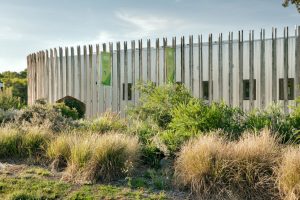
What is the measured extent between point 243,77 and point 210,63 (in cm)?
107

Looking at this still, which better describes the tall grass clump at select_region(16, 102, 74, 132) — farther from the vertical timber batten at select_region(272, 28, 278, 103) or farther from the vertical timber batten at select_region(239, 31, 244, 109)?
the vertical timber batten at select_region(272, 28, 278, 103)

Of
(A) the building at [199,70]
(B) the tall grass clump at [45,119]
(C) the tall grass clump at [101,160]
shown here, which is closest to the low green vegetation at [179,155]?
(C) the tall grass clump at [101,160]

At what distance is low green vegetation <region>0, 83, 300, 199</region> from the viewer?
493cm

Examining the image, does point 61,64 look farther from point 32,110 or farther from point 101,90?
point 32,110

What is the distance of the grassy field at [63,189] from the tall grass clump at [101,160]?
0.19m

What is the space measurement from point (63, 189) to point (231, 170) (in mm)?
2006

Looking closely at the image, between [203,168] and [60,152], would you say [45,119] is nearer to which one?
[60,152]

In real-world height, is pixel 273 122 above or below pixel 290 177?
above

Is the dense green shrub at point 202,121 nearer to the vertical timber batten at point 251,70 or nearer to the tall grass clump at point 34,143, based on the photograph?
the tall grass clump at point 34,143

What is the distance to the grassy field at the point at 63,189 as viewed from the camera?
4953 millimetres

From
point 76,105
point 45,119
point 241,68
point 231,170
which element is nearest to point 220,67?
point 241,68

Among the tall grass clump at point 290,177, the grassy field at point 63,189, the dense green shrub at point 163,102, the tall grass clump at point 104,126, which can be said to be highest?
the dense green shrub at point 163,102

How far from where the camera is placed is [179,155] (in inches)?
227

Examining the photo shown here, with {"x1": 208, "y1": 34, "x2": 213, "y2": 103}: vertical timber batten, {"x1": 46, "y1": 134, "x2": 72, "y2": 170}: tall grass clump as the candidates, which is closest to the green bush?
{"x1": 46, "y1": 134, "x2": 72, "y2": 170}: tall grass clump
